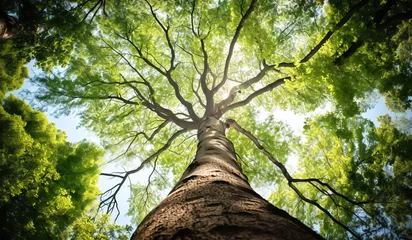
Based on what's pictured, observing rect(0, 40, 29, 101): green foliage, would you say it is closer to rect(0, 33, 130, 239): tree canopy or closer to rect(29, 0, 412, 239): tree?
rect(0, 33, 130, 239): tree canopy

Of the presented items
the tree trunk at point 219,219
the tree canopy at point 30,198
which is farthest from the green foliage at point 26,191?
the tree trunk at point 219,219

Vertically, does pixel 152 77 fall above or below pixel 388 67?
above

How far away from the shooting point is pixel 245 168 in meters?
7.43

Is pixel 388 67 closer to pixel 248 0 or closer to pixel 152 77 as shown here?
pixel 248 0

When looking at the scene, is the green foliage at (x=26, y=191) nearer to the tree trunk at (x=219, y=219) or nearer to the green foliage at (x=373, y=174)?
the tree trunk at (x=219, y=219)

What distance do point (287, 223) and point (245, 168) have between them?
260 inches

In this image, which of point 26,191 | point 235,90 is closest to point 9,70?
point 26,191

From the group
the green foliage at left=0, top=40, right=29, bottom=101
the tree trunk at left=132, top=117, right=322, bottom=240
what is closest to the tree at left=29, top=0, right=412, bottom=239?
the tree trunk at left=132, top=117, right=322, bottom=240

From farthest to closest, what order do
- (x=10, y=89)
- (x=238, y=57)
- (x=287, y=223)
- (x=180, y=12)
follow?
(x=238, y=57)
(x=10, y=89)
(x=180, y=12)
(x=287, y=223)

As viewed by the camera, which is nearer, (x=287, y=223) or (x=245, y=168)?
(x=287, y=223)

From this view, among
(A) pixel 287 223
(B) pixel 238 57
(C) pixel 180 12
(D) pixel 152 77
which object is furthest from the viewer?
(B) pixel 238 57

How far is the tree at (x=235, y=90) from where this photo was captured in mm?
1270

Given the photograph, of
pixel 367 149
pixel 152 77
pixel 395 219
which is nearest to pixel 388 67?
pixel 367 149

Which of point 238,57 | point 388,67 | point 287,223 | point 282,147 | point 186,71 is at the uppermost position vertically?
point 238,57
